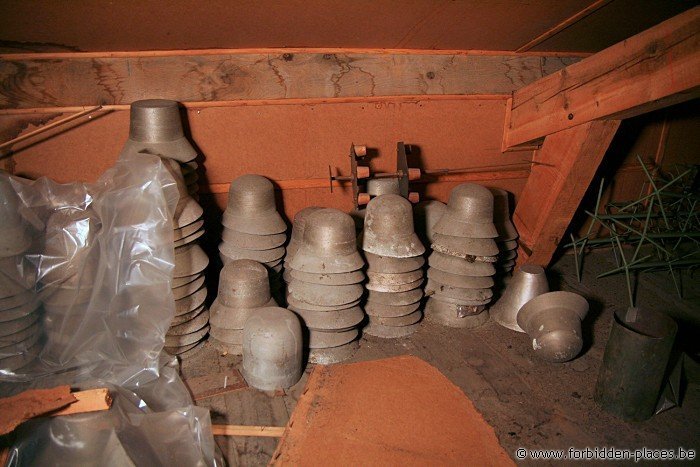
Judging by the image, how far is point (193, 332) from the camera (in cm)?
277

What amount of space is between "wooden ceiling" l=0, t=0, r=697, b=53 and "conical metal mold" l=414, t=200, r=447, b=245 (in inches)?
43.2

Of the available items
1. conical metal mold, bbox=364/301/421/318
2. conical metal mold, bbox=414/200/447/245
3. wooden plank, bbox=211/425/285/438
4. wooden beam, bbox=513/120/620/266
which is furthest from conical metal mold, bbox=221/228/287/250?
wooden beam, bbox=513/120/620/266

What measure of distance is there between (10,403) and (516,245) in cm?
304

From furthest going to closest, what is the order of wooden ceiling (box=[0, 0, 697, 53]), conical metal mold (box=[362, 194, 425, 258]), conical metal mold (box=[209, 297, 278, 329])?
conical metal mold (box=[362, 194, 425, 258]), conical metal mold (box=[209, 297, 278, 329]), wooden ceiling (box=[0, 0, 697, 53])

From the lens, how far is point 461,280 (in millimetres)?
3021

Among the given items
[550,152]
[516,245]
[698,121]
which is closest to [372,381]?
[516,245]

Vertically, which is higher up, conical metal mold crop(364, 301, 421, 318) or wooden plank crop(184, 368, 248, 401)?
conical metal mold crop(364, 301, 421, 318)

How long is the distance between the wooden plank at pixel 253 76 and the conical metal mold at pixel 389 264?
1170 mm

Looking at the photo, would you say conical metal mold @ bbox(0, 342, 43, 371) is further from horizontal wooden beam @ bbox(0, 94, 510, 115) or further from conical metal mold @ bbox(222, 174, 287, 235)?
horizontal wooden beam @ bbox(0, 94, 510, 115)

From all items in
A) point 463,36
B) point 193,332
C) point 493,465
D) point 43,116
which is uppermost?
point 463,36

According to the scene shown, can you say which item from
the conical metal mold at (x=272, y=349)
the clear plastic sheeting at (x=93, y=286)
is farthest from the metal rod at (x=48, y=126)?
the conical metal mold at (x=272, y=349)

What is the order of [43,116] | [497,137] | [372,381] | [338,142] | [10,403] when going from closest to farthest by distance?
[10,403], [372,381], [43,116], [338,142], [497,137]

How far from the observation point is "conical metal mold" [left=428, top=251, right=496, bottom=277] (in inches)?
118

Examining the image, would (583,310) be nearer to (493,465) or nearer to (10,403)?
(493,465)
